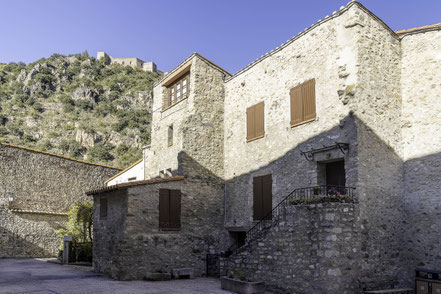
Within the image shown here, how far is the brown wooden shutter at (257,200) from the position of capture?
48.5 ft

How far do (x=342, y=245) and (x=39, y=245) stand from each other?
19.3 m

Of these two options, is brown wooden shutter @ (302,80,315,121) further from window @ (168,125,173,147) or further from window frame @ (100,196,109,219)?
window frame @ (100,196,109,219)

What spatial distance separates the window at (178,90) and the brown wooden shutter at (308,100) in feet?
20.9

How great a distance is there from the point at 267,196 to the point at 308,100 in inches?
154

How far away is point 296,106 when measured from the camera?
13633mm

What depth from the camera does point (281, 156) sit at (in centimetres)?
1408

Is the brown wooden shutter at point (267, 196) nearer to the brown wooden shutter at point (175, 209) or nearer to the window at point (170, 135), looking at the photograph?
the brown wooden shutter at point (175, 209)


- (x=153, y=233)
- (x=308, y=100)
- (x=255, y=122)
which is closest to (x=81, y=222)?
(x=153, y=233)

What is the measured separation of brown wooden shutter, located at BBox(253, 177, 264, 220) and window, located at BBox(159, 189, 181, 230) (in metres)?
3.12

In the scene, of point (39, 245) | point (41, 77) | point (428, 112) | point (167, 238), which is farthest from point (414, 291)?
point (41, 77)

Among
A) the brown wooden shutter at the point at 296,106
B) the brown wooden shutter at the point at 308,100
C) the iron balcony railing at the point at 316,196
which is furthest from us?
the brown wooden shutter at the point at 296,106

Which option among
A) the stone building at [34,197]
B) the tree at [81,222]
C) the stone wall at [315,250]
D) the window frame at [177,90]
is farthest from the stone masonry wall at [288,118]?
the stone building at [34,197]

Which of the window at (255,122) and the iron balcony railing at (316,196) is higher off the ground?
the window at (255,122)

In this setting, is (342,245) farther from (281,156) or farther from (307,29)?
(307,29)
